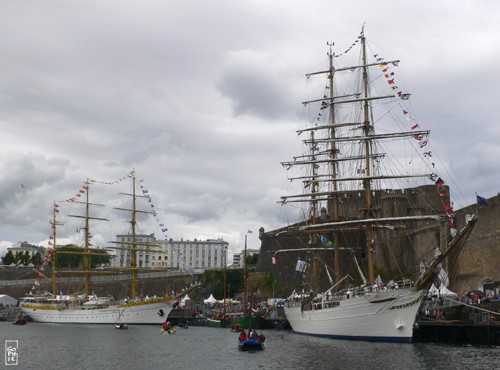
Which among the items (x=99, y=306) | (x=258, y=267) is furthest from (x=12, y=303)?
(x=258, y=267)

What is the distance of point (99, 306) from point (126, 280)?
33.0 meters

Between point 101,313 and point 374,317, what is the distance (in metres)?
44.9

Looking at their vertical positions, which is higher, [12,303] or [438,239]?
[438,239]

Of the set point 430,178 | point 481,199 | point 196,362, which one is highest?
point 430,178

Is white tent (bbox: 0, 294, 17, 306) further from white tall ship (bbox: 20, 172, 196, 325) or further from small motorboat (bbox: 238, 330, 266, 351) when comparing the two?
small motorboat (bbox: 238, 330, 266, 351)

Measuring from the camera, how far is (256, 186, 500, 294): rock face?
52406 millimetres

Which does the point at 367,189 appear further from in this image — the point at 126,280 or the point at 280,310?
the point at 126,280

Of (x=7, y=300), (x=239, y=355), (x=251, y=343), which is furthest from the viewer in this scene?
(x=7, y=300)

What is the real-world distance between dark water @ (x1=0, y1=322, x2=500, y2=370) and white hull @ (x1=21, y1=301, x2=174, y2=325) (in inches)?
913

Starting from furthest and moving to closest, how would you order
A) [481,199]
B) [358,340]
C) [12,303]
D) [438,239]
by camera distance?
[12,303] → [438,239] → [358,340] → [481,199]

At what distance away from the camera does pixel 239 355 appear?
39.2m

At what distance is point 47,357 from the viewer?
1503 inches
